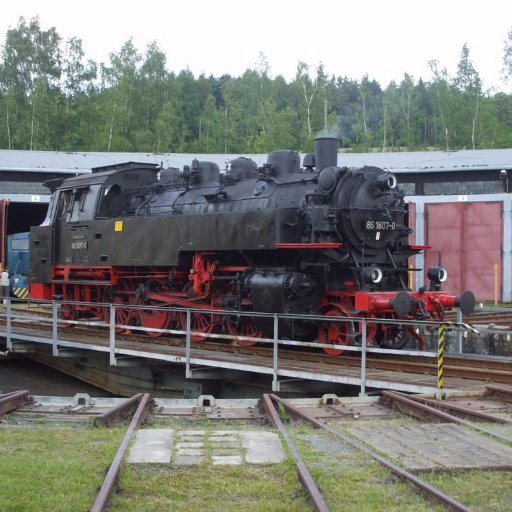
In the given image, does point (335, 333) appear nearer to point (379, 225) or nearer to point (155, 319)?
point (379, 225)

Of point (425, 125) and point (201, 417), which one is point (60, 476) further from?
point (425, 125)

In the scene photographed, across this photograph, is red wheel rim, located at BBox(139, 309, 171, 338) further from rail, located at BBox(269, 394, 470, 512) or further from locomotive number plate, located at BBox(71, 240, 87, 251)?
rail, located at BBox(269, 394, 470, 512)

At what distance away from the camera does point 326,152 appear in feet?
42.9

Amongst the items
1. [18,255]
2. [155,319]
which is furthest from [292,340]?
[18,255]

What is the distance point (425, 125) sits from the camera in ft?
227

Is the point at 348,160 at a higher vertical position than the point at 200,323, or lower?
higher

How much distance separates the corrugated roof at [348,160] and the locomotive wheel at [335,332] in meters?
14.5

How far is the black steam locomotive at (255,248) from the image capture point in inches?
471

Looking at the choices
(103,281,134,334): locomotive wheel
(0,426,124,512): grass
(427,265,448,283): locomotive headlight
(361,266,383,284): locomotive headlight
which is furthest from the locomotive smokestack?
(0,426,124,512): grass

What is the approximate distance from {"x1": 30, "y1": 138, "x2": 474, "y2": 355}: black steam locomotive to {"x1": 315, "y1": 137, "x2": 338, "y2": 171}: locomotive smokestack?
23 mm

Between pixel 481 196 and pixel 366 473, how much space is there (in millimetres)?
19929

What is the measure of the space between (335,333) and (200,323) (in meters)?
3.15

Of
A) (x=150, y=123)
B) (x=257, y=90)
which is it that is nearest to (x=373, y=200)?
(x=150, y=123)

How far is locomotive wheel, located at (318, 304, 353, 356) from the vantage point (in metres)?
11.6
